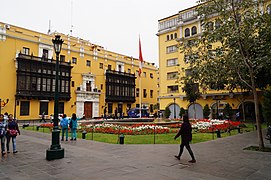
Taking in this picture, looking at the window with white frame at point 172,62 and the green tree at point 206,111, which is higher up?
the window with white frame at point 172,62

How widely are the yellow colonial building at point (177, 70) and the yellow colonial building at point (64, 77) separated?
12.4 m

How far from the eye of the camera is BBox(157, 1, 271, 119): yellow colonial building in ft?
111

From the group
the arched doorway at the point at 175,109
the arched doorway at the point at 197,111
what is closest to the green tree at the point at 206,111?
the arched doorway at the point at 197,111

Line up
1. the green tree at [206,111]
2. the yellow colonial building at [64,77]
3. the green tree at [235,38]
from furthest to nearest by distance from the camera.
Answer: the green tree at [206,111] → the yellow colonial building at [64,77] → the green tree at [235,38]

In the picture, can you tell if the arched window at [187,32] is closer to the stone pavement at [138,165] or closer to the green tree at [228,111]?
the green tree at [228,111]

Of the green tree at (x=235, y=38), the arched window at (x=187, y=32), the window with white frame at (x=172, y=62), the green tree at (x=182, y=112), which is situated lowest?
the green tree at (x=182, y=112)

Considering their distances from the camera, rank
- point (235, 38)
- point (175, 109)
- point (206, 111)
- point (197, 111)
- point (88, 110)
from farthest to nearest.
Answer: point (88, 110), point (175, 109), point (197, 111), point (206, 111), point (235, 38)

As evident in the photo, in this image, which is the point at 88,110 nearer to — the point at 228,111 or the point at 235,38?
the point at 228,111

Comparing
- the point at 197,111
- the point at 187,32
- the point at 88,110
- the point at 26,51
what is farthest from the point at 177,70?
the point at 26,51

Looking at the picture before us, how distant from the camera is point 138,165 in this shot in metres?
7.32

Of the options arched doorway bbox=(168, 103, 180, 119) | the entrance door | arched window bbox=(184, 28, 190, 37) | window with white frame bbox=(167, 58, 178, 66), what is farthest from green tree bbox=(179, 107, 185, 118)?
the entrance door

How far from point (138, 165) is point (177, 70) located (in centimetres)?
3377

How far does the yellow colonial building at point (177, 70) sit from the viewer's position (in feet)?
111

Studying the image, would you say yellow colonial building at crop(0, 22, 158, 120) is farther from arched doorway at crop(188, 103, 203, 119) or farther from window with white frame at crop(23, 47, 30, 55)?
arched doorway at crop(188, 103, 203, 119)
